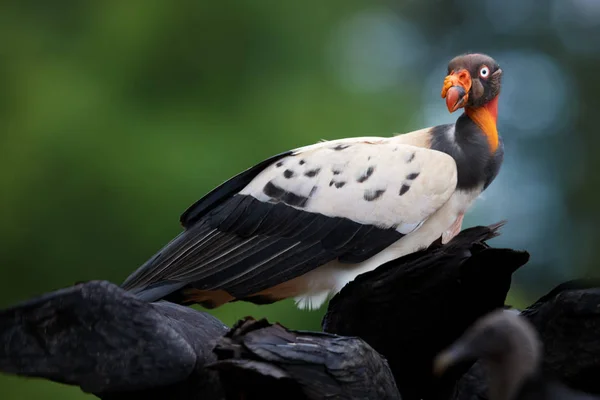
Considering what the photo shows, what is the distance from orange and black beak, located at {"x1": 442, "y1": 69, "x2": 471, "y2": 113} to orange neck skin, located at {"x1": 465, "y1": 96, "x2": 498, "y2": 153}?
125mm

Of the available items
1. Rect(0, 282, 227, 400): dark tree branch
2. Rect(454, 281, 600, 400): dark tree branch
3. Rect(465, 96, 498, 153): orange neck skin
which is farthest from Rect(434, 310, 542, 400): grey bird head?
Rect(465, 96, 498, 153): orange neck skin

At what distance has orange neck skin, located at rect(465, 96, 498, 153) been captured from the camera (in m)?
2.47

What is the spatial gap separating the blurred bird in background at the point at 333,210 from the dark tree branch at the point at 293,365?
2.99 feet

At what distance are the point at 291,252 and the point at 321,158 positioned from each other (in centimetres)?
28

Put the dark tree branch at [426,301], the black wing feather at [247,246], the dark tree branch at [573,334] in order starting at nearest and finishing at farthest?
the dark tree branch at [573,334] < the dark tree branch at [426,301] < the black wing feather at [247,246]

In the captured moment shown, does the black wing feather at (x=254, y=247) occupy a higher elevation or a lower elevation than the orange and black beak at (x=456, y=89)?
lower

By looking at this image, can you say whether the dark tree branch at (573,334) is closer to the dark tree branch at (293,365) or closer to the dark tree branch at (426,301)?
the dark tree branch at (426,301)

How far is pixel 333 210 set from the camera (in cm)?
236

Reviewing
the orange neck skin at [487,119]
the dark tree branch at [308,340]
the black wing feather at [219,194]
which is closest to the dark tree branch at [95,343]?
the dark tree branch at [308,340]

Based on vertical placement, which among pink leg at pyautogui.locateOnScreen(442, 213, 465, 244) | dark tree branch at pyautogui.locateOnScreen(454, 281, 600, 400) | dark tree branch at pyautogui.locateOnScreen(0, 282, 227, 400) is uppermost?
dark tree branch at pyautogui.locateOnScreen(0, 282, 227, 400)

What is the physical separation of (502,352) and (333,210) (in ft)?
3.46

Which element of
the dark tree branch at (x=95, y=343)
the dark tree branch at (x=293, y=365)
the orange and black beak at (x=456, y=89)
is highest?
the orange and black beak at (x=456, y=89)

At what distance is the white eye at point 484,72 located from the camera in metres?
2.38

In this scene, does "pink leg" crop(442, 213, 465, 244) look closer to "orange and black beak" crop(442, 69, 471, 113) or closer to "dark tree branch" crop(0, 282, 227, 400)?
"orange and black beak" crop(442, 69, 471, 113)
